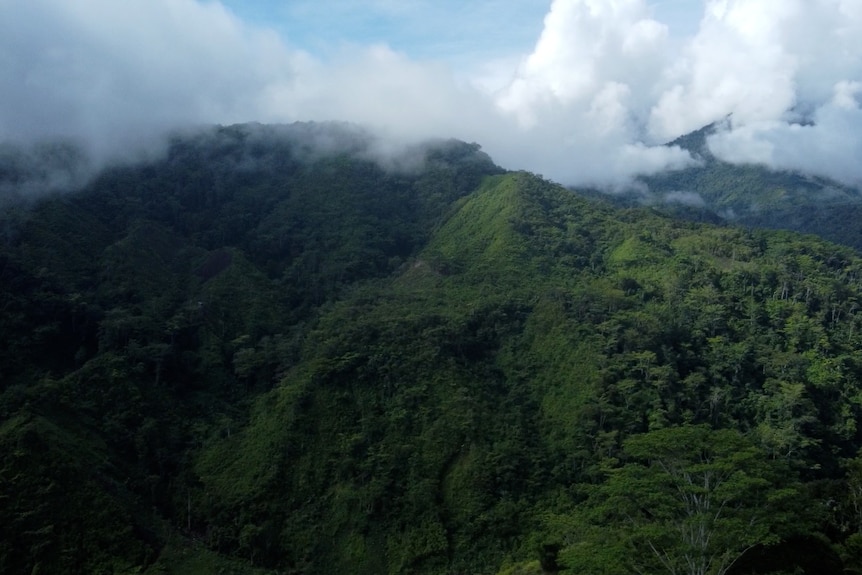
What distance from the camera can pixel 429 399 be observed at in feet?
176

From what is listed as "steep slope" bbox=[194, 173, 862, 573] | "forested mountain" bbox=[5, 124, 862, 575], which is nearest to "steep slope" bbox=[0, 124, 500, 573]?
"forested mountain" bbox=[5, 124, 862, 575]

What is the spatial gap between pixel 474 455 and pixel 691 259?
122ft

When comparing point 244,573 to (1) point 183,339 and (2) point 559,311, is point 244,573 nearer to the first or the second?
(1) point 183,339

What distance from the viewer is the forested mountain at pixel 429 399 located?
29234 mm

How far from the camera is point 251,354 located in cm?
6075

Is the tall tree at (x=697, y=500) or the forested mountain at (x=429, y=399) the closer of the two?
the tall tree at (x=697, y=500)

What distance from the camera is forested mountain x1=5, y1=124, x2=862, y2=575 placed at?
29.2 m

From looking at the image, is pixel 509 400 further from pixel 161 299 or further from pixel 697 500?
pixel 161 299

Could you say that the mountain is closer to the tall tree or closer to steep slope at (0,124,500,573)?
steep slope at (0,124,500,573)

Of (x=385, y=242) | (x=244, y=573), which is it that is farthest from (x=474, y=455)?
(x=385, y=242)

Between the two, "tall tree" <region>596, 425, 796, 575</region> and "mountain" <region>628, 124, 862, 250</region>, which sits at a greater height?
"mountain" <region>628, 124, 862, 250</region>

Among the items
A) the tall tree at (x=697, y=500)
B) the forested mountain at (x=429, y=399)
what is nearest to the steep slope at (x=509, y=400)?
the forested mountain at (x=429, y=399)

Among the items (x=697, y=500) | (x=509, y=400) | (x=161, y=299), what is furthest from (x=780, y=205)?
(x=697, y=500)

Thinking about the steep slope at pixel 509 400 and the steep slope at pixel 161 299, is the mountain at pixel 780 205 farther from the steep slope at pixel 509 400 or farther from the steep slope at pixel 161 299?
the steep slope at pixel 161 299
